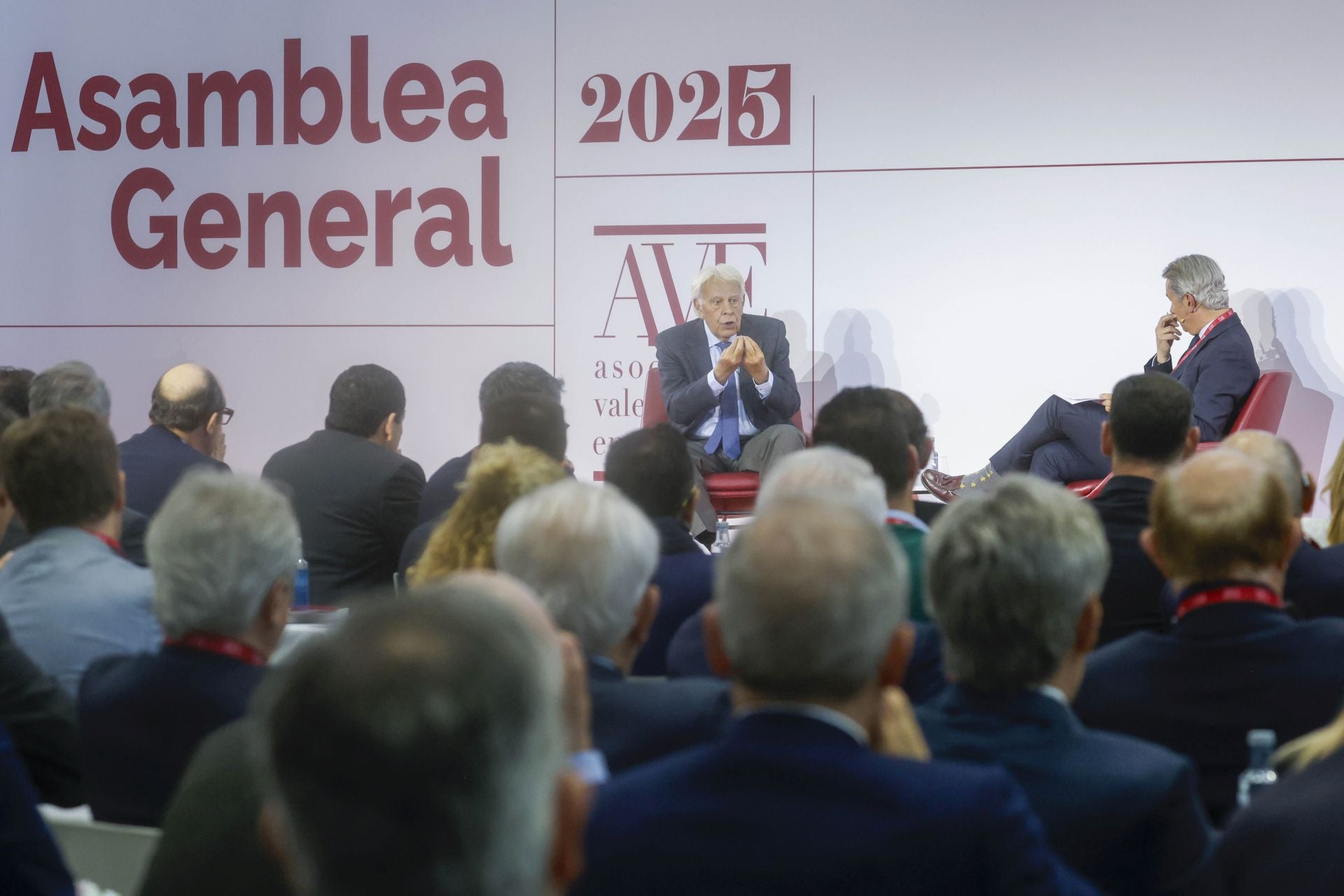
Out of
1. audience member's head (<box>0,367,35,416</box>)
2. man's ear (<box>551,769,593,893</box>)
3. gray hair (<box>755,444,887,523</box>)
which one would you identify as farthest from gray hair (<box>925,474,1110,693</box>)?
audience member's head (<box>0,367,35,416</box>)

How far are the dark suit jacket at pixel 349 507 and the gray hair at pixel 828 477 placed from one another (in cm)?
200

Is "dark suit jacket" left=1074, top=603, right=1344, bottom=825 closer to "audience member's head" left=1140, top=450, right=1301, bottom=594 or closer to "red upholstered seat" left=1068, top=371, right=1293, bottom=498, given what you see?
"audience member's head" left=1140, top=450, right=1301, bottom=594

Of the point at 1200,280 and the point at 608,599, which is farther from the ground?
the point at 1200,280

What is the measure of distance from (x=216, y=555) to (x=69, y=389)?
2.98 m

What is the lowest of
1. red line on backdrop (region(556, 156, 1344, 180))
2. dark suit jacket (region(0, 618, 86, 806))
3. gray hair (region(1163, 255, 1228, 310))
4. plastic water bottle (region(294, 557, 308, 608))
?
plastic water bottle (region(294, 557, 308, 608))

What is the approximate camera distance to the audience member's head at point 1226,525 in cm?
213

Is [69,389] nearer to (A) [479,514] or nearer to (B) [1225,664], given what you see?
(A) [479,514]

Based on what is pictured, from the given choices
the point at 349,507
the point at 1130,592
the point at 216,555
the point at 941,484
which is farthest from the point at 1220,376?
the point at 216,555

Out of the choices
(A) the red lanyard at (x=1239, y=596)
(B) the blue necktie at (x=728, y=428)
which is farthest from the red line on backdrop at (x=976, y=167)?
(A) the red lanyard at (x=1239, y=596)

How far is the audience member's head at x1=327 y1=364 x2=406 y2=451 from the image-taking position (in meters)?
4.65

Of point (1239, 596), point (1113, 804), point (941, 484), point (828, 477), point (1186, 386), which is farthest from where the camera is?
point (941, 484)

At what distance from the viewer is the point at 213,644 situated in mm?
1986

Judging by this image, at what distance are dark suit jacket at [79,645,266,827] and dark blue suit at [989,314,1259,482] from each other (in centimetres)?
494

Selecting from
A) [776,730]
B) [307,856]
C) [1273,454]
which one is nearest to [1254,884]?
[776,730]
